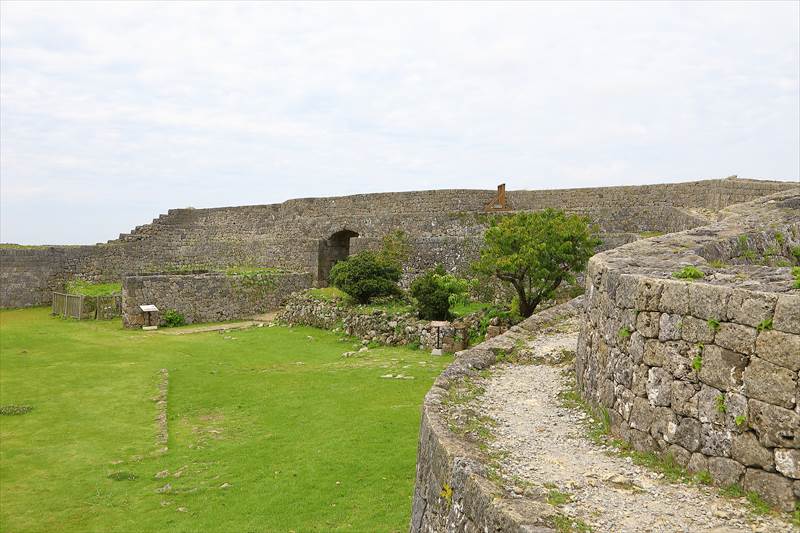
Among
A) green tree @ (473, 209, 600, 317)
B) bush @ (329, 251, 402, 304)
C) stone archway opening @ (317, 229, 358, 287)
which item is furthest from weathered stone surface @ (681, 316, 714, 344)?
stone archway opening @ (317, 229, 358, 287)

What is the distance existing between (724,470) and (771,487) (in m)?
0.33

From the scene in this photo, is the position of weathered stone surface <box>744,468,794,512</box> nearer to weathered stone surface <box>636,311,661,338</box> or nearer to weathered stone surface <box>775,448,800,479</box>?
weathered stone surface <box>775,448,800,479</box>

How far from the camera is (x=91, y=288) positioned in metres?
23.9

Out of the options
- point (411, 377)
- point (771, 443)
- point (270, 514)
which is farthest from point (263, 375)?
point (771, 443)

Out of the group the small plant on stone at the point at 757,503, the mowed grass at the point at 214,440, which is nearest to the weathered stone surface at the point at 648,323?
the small plant on stone at the point at 757,503

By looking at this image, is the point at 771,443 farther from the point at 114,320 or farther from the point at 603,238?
the point at 114,320

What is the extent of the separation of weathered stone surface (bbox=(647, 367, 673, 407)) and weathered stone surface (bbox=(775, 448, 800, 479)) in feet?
3.01

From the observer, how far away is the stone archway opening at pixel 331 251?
78.0 feet

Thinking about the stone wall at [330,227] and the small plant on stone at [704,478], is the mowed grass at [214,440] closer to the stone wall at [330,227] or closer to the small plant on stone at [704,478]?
the small plant on stone at [704,478]

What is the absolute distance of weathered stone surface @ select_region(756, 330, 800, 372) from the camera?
3.49m

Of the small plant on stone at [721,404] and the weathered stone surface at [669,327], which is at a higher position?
the weathered stone surface at [669,327]

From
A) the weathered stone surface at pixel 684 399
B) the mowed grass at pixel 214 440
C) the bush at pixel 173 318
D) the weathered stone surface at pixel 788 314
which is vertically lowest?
the mowed grass at pixel 214 440

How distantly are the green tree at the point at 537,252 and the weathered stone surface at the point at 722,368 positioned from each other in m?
8.20

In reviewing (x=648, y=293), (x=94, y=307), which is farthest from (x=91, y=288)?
(x=648, y=293)
